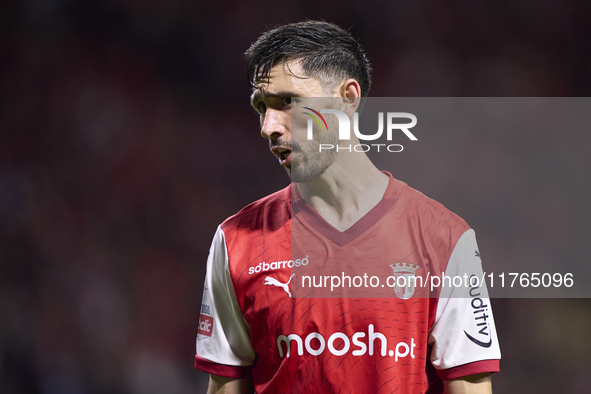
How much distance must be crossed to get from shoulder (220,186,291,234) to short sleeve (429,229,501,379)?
1.33 feet

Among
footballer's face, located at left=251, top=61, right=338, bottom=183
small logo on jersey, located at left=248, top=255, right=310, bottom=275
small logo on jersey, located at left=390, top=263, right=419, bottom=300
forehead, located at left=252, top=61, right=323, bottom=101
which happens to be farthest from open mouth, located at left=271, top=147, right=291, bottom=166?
small logo on jersey, located at left=390, top=263, right=419, bottom=300

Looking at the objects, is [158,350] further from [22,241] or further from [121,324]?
[22,241]

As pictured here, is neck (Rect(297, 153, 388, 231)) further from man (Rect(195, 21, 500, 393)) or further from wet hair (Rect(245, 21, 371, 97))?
wet hair (Rect(245, 21, 371, 97))

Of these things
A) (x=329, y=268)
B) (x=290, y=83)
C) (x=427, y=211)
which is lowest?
(x=329, y=268)

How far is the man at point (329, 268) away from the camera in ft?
4.21

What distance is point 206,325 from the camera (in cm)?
145

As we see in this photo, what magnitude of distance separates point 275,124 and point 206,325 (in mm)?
521

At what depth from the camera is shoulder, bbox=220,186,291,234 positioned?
1438 millimetres

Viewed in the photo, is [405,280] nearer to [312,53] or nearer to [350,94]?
[350,94]

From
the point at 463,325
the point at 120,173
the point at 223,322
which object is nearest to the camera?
the point at 463,325

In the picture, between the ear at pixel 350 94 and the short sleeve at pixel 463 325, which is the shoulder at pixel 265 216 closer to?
the ear at pixel 350 94

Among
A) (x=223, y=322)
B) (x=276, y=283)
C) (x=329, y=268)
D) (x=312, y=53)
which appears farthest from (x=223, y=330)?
(x=312, y=53)

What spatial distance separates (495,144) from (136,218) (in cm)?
139

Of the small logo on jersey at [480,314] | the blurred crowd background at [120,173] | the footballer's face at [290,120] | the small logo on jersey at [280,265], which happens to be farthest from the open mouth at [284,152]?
the blurred crowd background at [120,173]
